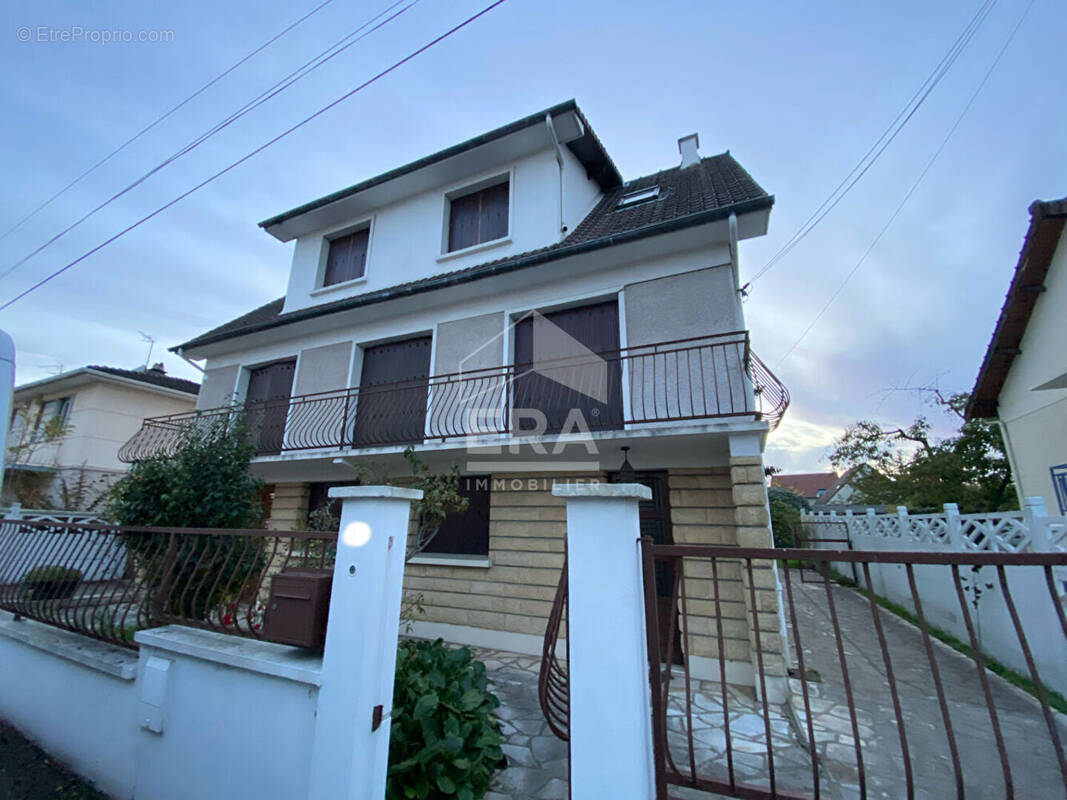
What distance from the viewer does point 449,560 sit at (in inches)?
249

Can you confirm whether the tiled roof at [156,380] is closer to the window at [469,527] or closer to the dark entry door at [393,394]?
the dark entry door at [393,394]

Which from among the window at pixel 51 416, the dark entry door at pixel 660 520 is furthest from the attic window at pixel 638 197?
→ the window at pixel 51 416

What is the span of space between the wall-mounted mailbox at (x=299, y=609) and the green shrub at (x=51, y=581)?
2.78 metres

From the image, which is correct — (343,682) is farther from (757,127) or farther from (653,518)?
(757,127)

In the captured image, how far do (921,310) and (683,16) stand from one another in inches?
316

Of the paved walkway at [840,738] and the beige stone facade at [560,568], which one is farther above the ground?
the beige stone facade at [560,568]

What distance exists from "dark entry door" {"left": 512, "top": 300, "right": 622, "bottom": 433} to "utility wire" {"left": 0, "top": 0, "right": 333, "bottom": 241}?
4.59 metres

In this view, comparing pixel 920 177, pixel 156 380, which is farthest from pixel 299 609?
pixel 156 380

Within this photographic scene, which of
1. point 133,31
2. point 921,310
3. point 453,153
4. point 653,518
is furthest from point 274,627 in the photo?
point 921,310

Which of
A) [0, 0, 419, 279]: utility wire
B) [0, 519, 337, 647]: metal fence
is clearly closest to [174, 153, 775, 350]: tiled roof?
[0, 0, 419, 279]: utility wire

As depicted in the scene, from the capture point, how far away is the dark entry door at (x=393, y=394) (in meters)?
7.04

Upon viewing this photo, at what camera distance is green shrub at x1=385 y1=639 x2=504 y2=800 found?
8.27ft

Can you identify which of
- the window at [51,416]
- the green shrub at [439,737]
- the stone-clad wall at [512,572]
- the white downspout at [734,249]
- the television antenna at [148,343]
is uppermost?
the television antenna at [148,343]

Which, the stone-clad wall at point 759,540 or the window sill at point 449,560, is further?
the window sill at point 449,560
